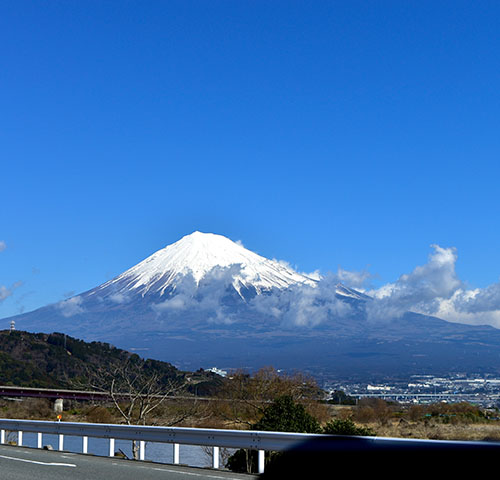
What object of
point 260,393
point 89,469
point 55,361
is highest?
point 55,361

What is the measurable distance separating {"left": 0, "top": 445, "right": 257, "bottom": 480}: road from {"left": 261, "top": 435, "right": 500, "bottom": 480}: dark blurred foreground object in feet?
3.13

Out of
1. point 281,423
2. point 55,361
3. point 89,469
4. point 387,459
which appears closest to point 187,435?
point 89,469

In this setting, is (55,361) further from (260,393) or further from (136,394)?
(136,394)

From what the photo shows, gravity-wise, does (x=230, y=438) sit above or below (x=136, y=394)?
below

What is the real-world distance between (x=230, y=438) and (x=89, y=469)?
2506mm

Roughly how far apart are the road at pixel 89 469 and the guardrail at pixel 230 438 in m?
0.52

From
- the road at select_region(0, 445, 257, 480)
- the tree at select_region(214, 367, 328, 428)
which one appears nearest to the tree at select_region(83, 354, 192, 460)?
the tree at select_region(214, 367, 328, 428)

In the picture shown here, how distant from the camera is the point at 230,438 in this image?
1466 centimetres

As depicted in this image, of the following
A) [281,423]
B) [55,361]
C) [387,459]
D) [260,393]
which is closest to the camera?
[387,459]

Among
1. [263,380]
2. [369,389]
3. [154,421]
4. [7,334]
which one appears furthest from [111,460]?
[369,389]

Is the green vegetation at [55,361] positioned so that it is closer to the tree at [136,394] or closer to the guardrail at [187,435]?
→ the tree at [136,394]

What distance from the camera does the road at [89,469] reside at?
1339 centimetres

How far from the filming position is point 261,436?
14.1 metres

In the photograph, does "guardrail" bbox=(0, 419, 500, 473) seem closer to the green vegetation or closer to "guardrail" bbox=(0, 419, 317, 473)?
"guardrail" bbox=(0, 419, 317, 473)
